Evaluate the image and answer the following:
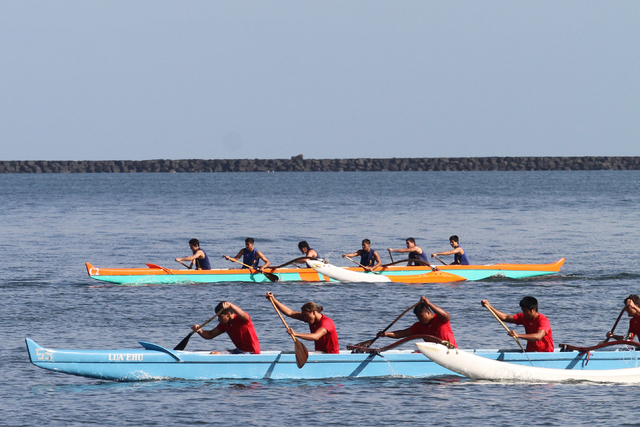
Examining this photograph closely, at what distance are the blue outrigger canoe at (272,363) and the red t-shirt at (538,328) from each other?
16cm

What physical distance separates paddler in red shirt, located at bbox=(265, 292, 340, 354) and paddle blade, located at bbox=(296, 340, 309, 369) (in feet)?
0.56

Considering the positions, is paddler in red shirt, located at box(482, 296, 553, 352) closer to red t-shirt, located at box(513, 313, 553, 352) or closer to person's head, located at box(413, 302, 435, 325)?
red t-shirt, located at box(513, 313, 553, 352)

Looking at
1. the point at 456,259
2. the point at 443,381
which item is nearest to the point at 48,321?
the point at 443,381

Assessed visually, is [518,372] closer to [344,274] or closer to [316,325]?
[316,325]

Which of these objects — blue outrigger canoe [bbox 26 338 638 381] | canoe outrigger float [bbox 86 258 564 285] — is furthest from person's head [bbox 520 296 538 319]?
canoe outrigger float [bbox 86 258 564 285]

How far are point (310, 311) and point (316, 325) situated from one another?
1.44ft

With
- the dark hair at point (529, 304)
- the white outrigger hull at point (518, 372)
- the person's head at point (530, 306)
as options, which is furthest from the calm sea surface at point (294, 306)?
the dark hair at point (529, 304)

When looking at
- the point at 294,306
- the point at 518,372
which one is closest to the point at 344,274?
the point at 294,306

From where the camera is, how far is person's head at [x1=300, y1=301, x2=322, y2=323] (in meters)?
13.8

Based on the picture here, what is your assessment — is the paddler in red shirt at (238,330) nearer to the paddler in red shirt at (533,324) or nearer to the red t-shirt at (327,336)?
the red t-shirt at (327,336)

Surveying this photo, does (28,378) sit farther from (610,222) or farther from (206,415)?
(610,222)

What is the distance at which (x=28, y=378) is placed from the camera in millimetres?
15289

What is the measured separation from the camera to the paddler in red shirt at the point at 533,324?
14.1 meters

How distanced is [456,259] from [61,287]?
1234 centimetres
